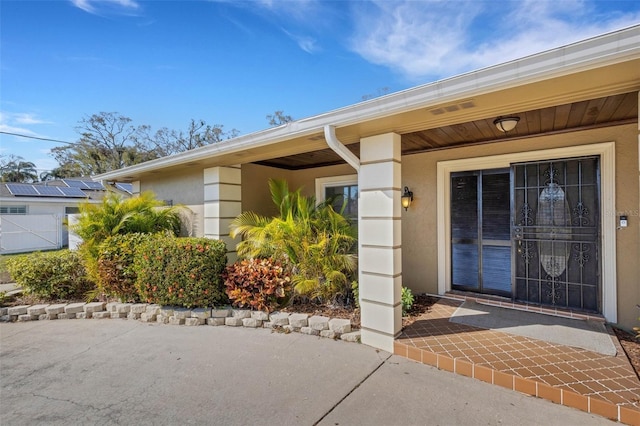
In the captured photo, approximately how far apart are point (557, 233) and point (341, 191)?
393cm

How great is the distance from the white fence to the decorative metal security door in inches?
718

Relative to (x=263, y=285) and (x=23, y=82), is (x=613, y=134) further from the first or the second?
(x=23, y=82)

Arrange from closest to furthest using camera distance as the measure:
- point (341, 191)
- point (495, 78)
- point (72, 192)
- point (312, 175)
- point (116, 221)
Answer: point (495, 78) < point (116, 221) < point (341, 191) < point (312, 175) < point (72, 192)

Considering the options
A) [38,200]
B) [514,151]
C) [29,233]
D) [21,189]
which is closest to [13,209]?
[21,189]

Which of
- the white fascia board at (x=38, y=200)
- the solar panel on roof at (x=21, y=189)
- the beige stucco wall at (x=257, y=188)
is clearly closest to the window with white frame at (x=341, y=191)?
the beige stucco wall at (x=257, y=188)

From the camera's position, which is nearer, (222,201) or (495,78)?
(495,78)

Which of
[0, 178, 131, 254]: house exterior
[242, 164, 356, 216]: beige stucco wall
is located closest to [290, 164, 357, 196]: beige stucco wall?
[242, 164, 356, 216]: beige stucco wall

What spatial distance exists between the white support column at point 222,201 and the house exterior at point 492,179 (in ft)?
0.09

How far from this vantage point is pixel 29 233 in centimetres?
1345

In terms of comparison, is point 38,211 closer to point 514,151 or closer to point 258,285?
point 258,285

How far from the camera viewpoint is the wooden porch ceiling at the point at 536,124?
11.0 ft

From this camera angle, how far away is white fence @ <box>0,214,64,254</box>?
509 inches

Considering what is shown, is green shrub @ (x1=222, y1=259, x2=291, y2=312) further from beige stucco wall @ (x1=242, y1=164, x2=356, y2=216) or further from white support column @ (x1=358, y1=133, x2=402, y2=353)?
beige stucco wall @ (x1=242, y1=164, x2=356, y2=216)

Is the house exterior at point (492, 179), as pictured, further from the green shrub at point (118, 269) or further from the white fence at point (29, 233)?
the white fence at point (29, 233)
